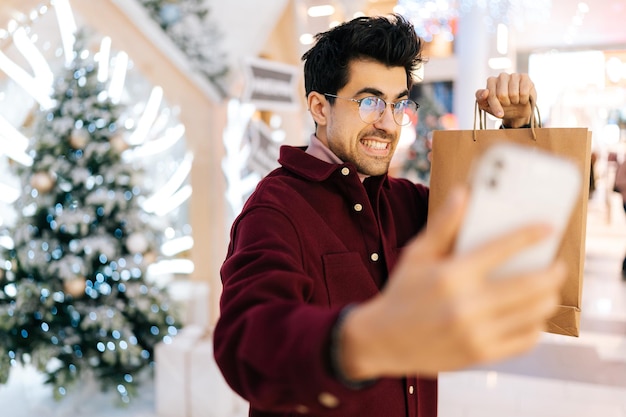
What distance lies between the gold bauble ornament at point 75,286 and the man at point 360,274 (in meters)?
2.10

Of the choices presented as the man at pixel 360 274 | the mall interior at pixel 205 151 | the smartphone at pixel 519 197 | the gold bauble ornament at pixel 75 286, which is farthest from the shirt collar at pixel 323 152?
the gold bauble ornament at pixel 75 286

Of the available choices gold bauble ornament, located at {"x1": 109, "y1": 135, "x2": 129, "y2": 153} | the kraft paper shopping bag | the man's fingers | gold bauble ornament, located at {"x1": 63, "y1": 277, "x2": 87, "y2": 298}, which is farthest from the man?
gold bauble ornament, located at {"x1": 63, "y1": 277, "x2": 87, "y2": 298}

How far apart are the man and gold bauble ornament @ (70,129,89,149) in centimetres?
201

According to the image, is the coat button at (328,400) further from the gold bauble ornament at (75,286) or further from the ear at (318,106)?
the gold bauble ornament at (75,286)

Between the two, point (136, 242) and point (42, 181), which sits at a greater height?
point (42, 181)

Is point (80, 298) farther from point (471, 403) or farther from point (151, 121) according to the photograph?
point (471, 403)

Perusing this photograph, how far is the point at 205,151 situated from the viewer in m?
4.49

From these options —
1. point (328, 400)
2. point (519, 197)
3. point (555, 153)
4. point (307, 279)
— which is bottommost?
point (328, 400)

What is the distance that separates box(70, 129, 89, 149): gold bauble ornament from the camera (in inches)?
116

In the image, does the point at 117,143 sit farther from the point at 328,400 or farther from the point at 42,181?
the point at 328,400

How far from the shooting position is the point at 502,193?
542 mm

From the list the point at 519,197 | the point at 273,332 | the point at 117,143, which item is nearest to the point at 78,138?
the point at 117,143

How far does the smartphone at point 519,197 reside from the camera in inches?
20.6

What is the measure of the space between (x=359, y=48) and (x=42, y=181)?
2.34m
